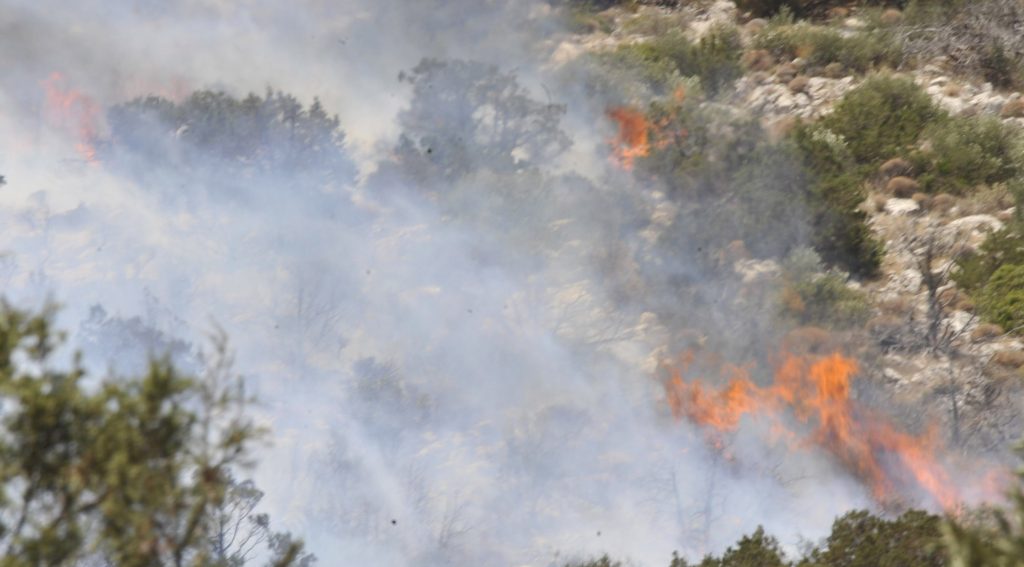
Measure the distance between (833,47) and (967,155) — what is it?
24.0 ft

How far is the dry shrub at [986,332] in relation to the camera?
2439 centimetres

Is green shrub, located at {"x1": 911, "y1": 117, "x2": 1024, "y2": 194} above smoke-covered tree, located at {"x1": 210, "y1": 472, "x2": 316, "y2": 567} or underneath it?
above

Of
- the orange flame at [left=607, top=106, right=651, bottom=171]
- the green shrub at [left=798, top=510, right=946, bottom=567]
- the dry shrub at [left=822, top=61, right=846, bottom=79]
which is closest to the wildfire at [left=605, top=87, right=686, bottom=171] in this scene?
the orange flame at [left=607, top=106, right=651, bottom=171]

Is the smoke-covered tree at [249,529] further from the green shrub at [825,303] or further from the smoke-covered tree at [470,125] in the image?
the green shrub at [825,303]

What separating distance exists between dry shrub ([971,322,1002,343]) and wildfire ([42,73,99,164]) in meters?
23.8

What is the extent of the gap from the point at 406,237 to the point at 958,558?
23884mm

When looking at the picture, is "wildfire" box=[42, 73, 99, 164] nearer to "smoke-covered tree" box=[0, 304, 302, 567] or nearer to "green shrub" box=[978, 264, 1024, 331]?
"green shrub" box=[978, 264, 1024, 331]

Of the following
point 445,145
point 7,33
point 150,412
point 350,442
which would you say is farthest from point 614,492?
point 7,33

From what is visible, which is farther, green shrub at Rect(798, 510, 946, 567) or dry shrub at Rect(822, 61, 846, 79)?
dry shrub at Rect(822, 61, 846, 79)

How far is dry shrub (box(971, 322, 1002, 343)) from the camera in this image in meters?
24.4

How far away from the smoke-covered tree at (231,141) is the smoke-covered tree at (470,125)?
7.21 feet

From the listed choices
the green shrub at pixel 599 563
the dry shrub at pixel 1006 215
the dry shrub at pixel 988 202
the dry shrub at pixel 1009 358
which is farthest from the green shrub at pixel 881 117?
Answer: the green shrub at pixel 599 563

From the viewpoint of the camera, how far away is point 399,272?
97.9ft

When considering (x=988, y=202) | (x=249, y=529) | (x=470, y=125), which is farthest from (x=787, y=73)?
(x=249, y=529)
